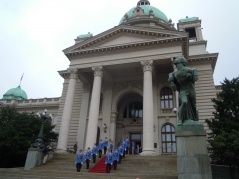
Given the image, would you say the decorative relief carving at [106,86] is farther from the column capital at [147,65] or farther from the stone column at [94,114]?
the column capital at [147,65]

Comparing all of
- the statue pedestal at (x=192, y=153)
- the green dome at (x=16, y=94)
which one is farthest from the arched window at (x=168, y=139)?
the green dome at (x=16, y=94)

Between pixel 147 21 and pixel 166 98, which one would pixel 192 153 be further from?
Answer: pixel 147 21

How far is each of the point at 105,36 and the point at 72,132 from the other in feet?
41.3

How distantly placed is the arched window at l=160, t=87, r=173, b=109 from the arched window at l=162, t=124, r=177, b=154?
2.45 metres

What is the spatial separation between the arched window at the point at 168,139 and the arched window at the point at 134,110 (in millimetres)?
4463

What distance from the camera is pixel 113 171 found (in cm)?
1458

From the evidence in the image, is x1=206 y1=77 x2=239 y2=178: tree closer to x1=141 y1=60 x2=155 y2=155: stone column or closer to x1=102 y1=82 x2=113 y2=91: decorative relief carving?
x1=141 y1=60 x2=155 y2=155: stone column

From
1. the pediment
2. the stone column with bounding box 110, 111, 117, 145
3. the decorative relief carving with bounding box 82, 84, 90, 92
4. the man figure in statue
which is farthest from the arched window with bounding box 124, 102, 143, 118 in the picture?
the man figure in statue

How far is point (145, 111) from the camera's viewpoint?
68.0 feet

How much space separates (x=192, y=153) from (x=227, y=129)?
998 cm

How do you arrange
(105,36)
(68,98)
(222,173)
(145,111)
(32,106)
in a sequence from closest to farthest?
(222,173) → (145,111) → (68,98) → (105,36) → (32,106)

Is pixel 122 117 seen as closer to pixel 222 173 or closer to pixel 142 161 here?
pixel 142 161

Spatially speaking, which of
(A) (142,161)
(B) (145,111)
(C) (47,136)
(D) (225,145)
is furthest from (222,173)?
(C) (47,136)

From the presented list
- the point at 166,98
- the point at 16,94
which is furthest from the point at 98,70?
the point at 16,94
